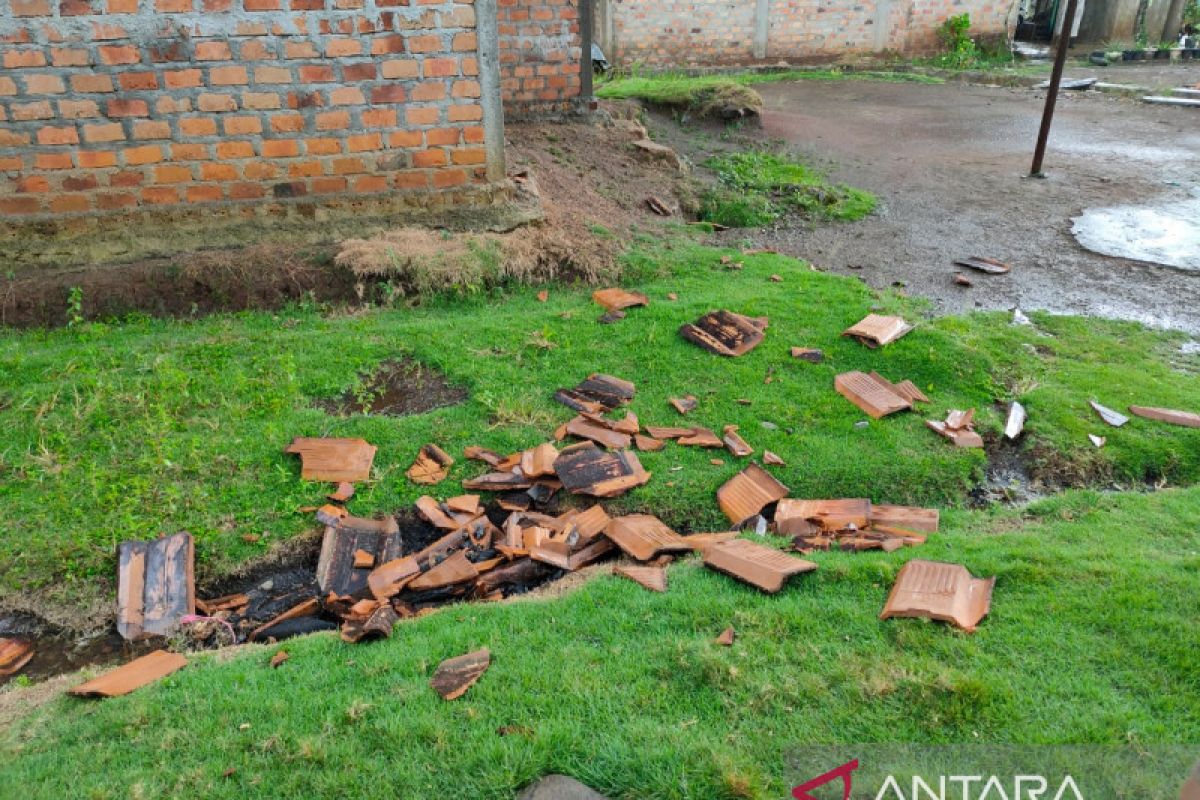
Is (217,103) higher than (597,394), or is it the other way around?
(217,103)

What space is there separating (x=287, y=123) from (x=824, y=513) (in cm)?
454

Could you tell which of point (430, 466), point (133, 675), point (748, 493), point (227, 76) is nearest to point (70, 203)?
point (227, 76)

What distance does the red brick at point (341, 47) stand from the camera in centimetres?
573

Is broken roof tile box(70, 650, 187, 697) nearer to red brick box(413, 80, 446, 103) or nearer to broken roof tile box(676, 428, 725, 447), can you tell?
broken roof tile box(676, 428, 725, 447)

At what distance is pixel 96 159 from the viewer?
5.71 m

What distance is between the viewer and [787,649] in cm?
283

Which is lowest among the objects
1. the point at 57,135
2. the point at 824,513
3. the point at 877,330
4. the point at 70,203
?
the point at 824,513

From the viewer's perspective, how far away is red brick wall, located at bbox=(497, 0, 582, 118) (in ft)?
29.7

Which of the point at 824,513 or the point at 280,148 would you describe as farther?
the point at 280,148

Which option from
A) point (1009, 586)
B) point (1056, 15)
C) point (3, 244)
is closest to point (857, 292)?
point (1009, 586)

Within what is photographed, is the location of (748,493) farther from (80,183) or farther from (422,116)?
(80,183)

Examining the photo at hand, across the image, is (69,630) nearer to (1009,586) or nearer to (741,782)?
(741,782)

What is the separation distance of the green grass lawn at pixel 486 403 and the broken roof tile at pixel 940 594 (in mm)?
1050

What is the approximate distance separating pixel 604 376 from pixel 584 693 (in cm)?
263
